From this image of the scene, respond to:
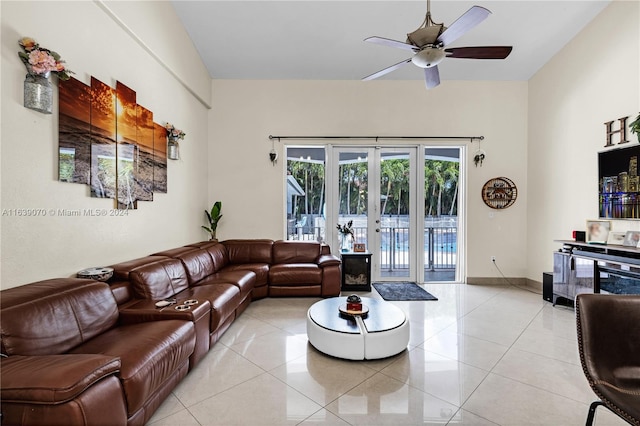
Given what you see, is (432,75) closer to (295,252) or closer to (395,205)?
(395,205)

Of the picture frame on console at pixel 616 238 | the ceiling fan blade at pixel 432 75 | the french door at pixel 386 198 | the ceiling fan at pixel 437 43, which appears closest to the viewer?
the ceiling fan at pixel 437 43

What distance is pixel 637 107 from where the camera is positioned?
318 centimetres

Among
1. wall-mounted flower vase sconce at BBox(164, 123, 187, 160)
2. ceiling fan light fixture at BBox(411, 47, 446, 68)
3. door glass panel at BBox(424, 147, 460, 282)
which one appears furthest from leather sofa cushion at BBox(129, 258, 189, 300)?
door glass panel at BBox(424, 147, 460, 282)

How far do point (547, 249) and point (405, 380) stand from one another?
13.0 feet

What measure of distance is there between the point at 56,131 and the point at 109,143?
0.53 meters

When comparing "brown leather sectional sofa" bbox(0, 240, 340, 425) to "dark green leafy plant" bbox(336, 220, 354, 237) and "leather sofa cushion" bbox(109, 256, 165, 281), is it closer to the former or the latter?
"leather sofa cushion" bbox(109, 256, 165, 281)

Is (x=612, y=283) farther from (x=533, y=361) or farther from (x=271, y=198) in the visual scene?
(x=271, y=198)

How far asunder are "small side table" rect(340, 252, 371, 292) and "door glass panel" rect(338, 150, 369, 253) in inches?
25.2

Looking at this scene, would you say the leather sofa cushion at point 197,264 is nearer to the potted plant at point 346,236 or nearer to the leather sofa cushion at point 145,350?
the leather sofa cushion at point 145,350

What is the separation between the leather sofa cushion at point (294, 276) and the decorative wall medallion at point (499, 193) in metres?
3.42

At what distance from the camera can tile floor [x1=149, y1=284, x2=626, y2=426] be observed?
181 centimetres

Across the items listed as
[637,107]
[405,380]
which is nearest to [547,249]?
[637,107]

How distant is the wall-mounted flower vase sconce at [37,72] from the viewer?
190cm

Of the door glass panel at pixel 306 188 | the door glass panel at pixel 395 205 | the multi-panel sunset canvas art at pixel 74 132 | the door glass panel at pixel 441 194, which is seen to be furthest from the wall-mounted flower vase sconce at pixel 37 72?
the door glass panel at pixel 441 194
